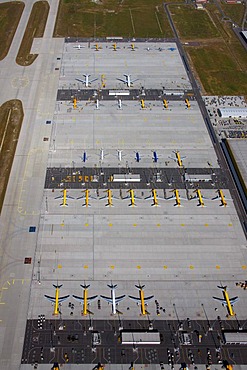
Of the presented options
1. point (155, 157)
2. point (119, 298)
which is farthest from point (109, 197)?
point (119, 298)

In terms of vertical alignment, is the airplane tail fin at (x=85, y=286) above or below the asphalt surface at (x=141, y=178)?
below

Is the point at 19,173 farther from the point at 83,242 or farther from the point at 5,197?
the point at 83,242

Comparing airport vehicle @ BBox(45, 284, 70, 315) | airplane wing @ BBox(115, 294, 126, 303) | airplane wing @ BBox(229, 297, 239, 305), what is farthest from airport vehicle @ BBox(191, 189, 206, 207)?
airport vehicle @ BBox(45, 284, 70, 315)

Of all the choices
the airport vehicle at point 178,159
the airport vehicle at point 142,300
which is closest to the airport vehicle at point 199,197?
the airport vehicle at point 178,159

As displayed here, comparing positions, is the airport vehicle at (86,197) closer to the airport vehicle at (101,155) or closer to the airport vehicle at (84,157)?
the airport vehicle at (84,157)

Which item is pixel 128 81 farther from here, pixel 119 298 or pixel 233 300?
pixel 233 300

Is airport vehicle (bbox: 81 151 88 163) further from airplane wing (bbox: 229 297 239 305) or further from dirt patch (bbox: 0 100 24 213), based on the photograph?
airplane wing (bbox: 229 297 239 305)

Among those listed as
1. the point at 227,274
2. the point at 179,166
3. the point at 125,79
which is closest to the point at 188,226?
the point at 227,274
